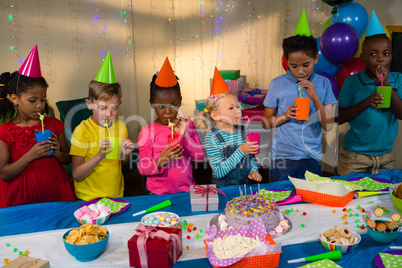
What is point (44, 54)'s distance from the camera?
3652mm

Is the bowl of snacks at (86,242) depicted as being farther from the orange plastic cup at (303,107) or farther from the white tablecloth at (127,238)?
the orange plastic cup at (303,107)

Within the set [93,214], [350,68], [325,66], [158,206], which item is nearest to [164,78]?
[158,206]

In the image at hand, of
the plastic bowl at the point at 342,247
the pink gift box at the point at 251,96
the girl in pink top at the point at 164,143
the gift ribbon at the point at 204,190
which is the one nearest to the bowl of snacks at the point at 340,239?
the plastic bowl at the point at 342,247

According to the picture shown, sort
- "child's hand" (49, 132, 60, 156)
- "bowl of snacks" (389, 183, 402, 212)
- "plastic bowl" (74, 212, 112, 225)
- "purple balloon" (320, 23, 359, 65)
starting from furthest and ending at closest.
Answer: "purple balloon" (320, 23, 359, 65)
"child's hand" (49, 132, 60, 156)
"bowl of snacks" (389, 183, 402, 212)
"plastic bowl" (74, 212, 112, 225)

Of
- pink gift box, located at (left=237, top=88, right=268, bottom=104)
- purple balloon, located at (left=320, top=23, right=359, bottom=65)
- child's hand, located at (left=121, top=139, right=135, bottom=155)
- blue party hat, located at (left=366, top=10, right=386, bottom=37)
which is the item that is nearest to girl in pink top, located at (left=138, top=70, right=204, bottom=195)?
child's hand, located at (left=121, top=139, right=135, bottom=155)

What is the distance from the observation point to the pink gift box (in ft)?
12.5

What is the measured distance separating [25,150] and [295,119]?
1630mm

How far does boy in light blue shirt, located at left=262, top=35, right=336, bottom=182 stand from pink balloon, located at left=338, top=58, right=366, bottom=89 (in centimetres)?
108

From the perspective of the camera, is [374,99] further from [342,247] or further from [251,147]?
[342,247]

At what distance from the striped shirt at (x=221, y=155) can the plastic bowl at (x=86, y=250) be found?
0.88 meters

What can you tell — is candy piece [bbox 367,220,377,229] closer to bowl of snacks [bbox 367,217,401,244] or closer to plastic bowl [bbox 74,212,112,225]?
bowl of snacks [bbox 367,217,401,244]

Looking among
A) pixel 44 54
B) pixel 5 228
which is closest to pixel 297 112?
pixel 5 228

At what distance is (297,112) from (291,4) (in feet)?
8.72

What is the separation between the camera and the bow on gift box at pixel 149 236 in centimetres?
120
